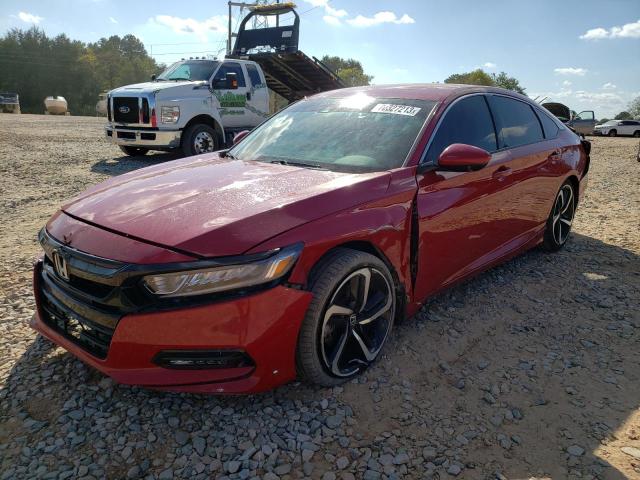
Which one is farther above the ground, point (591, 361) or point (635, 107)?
point (635, 107)

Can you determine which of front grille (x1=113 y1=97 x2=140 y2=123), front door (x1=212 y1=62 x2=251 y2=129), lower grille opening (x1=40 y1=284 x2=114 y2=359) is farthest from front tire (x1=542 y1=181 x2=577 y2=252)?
front grille (x1=113 y1=97 x2=140 y2=123)

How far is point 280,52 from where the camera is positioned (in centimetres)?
1303

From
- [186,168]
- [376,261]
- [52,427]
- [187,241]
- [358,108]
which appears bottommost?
[52,427]

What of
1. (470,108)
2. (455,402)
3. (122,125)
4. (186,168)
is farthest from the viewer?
(122,125)

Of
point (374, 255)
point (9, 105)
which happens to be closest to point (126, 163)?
point (374, 255)

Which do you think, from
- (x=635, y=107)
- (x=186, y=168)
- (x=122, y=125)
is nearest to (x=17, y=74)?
(x=122, y=125)

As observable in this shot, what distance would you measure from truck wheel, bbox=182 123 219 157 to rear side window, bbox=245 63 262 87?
1.73 m

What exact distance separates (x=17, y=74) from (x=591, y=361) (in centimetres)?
6938

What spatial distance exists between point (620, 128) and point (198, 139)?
Result: 33.6m

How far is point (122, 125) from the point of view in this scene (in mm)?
9375

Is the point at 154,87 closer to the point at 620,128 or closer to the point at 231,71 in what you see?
the point at 231,71

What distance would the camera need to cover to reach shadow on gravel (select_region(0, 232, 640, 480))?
2.07 meters

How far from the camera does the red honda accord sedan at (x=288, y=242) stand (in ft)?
6.65

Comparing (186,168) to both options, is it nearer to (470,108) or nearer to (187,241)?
(187,241)
